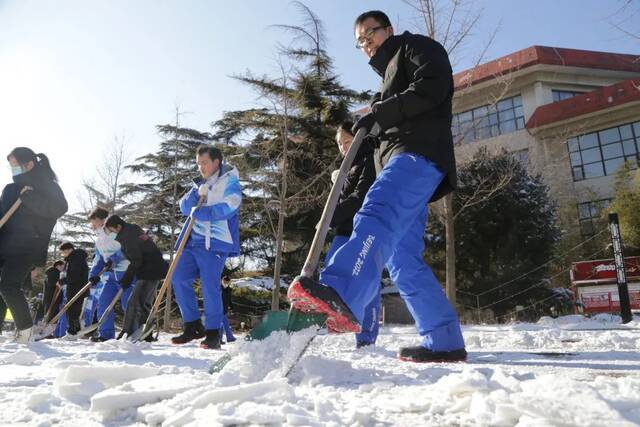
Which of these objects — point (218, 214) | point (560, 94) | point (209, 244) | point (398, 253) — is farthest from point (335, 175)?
point (560, 94)

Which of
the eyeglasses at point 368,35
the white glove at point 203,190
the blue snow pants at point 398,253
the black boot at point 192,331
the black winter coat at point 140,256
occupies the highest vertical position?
the eyeglasses at point 368,35

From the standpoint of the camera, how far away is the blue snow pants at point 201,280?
416 centimetres

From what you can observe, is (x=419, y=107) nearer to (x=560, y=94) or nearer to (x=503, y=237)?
(x=503, y=237)

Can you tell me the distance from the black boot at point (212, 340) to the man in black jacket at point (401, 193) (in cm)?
213

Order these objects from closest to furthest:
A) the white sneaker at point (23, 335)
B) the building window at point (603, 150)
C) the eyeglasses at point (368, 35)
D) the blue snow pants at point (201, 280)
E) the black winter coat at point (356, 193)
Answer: the eyeglasses at point (368, 35), the black winter coat at point (356, 193), the blue snow pants at point (201, 280), the white sneaker at point (23, 335), the building window at point (603, 150)

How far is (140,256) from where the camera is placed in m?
5.63

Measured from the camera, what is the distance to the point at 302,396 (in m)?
1.41

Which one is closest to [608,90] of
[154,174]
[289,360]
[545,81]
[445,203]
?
[545,81]

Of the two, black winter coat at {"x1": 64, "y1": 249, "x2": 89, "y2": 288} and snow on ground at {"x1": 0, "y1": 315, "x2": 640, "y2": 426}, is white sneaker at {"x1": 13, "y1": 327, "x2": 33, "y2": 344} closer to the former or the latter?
snow on ground at {"x1": 0, "y1": 315, "x2": 640, "y2": 426}

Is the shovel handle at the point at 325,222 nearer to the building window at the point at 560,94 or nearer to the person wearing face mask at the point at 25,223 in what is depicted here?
the person wearing face mask at the point at 25,223

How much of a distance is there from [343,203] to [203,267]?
1.51 m

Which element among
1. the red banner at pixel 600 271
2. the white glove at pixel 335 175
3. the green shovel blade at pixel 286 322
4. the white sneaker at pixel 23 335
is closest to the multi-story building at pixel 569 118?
the red banner at pixel 600 271

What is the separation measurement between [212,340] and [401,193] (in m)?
2.68

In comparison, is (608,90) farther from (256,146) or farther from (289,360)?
(289,360)
